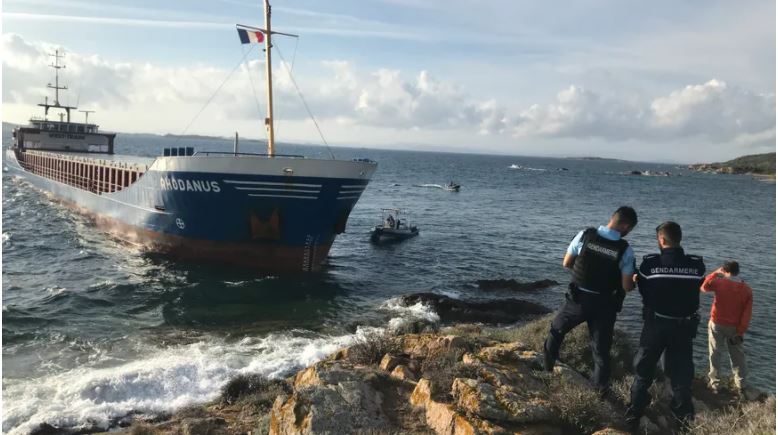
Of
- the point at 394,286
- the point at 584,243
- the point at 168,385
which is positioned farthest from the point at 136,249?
the point at 584,243

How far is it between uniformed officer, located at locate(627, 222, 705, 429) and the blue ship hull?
11817 millimetres

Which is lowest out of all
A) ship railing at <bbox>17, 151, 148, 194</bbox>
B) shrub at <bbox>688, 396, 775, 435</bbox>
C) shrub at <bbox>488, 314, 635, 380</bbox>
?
shrub at <bbox>488, 314, 635, 380</bbox>

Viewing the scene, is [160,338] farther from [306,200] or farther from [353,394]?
[353,394]

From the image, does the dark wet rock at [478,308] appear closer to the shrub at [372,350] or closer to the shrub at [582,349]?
the shrub at [582,349]

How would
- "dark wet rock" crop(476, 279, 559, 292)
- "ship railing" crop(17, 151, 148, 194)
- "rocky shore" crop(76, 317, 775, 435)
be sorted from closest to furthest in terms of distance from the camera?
"rocky shore" crop(76, 317, 775, 435), "dark wet rock" crop(476, 279, 559, 292), "ship railing" crop(17, 151, 148, 194)

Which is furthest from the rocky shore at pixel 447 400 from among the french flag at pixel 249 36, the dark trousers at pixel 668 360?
the french flag at pixel 249 36

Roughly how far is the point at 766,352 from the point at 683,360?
1036cm

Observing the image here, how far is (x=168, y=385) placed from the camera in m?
9.26

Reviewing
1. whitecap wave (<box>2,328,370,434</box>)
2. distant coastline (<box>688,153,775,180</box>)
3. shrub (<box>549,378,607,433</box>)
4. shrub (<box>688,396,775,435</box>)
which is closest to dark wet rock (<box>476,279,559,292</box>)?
whitecap wave (<box>2,328,370,434</box>)

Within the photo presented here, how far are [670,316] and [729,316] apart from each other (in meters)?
3.40

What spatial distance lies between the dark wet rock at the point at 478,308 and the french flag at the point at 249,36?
9.73 metres

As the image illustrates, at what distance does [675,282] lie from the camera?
5.07 meters

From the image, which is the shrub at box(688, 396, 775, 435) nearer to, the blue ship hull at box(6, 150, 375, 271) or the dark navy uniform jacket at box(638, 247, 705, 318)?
the dark navy uniform jacket at box(638, 247, 705, 318)

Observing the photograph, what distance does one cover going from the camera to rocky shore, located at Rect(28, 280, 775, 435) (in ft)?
17.0
